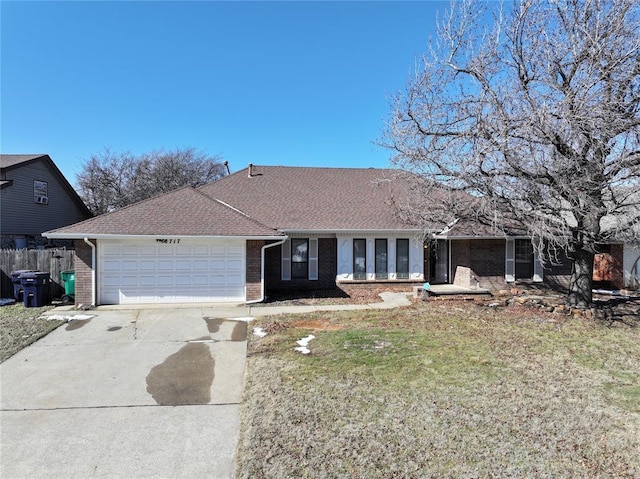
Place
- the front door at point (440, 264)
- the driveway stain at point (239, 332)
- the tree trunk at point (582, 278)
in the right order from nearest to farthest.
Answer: the driveway stain at point (239, 332), the tree trunk at point (582, 278), the front door at point (440, 264)

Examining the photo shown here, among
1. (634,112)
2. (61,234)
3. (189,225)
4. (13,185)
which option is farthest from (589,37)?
(13,185)

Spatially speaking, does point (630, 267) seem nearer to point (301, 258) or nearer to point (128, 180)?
point (301, 258)

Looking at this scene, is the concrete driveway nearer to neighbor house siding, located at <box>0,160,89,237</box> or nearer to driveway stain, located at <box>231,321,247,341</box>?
driveway stain, located at <box>231,321,247,341</box>

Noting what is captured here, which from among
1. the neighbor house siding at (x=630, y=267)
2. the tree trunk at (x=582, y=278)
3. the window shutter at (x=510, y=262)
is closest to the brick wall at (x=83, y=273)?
the tree trunk at (x=582, y=278)

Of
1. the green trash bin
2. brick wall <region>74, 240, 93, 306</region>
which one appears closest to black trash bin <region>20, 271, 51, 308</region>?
the green trash bin

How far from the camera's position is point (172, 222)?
1198 cm

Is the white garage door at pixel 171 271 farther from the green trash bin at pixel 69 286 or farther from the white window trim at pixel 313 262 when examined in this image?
the white window trim at pixel 313 262

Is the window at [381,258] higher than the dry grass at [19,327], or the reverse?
the window at [381,258]

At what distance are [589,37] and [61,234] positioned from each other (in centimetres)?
1410

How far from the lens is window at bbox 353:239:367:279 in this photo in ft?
47.4

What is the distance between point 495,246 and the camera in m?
14.8

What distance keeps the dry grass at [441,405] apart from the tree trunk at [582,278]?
8.68 ft

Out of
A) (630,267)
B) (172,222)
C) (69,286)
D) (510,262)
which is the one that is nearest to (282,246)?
(172,222)

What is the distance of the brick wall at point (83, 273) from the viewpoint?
11.3 m
